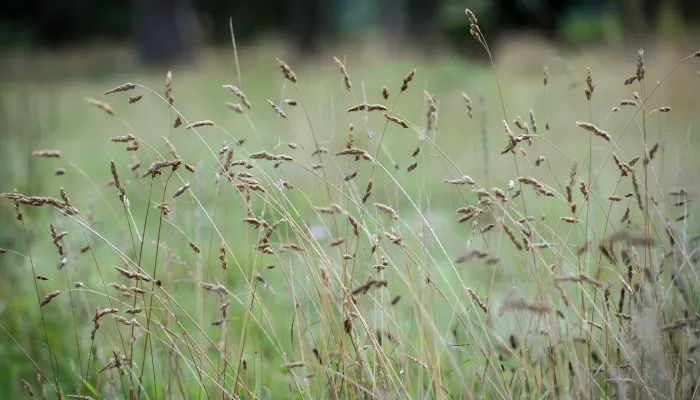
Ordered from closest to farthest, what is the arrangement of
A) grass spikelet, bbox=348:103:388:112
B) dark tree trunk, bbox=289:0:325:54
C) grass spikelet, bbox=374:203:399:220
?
grass spikelet, bbox=374:203:399:220, grass spikelet, bbox=348:103:388:112, dark tree trunk, bbox=289:0:325:54

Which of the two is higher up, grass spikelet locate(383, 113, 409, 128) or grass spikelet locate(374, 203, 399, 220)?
grass spikelet locate(383, 113, 409, 128)

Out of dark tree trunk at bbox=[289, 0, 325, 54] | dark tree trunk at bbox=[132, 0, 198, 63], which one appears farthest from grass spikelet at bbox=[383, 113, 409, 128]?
dark tree trunk at bbox=[289, 0, 325, 54]

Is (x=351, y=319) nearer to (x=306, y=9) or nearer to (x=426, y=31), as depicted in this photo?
(x=426, y=31)

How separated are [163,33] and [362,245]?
12.8 metres

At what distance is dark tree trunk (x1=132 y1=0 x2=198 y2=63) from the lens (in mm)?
13320

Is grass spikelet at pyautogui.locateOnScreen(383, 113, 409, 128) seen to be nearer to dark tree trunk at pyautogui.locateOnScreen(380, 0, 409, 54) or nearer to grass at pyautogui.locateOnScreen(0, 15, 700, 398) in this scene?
grass at pyautogui.locateOnScreen(0, 15, 700, 398)

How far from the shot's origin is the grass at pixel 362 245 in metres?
1.45

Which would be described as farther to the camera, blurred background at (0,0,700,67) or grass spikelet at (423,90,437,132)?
blurred background at (0,0,700,67)

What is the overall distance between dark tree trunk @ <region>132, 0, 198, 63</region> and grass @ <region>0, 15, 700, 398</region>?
1711 millimetres

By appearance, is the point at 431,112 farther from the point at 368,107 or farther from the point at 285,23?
the point at 285,23

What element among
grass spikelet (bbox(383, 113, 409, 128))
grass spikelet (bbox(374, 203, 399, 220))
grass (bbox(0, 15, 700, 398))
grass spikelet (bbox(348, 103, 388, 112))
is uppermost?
grass spikelet (bbox(348, 103, 388, 112))

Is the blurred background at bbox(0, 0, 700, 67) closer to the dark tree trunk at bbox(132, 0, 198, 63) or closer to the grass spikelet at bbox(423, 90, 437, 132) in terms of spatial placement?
the dark tree trunk at bbox(132, 0, 198, 63)

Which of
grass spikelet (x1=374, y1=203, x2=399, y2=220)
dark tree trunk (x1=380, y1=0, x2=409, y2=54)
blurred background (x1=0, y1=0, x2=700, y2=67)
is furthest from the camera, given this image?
dark tree trunk (x1=380, y1=0, x2=409, y2=54)

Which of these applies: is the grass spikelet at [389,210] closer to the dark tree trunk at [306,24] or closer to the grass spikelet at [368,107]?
the grass spikelet at [368,107]
